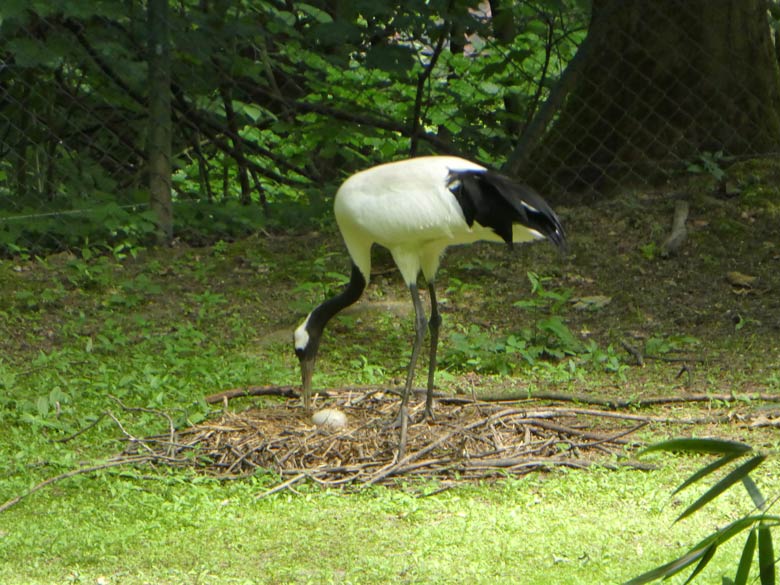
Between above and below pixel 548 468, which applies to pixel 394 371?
below

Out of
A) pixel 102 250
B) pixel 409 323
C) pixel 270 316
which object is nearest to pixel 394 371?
pixel 409 323

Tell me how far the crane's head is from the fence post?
2.98m

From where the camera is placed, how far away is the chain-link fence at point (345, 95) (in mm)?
8023

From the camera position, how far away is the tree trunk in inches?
324

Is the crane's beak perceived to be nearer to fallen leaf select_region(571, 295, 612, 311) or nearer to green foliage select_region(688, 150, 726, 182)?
fallen leaf select_region(571, 295, 612, 311)

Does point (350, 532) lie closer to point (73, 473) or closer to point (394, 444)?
point (394, 444)

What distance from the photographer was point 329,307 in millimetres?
5512

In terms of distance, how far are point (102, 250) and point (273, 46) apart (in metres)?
2.87

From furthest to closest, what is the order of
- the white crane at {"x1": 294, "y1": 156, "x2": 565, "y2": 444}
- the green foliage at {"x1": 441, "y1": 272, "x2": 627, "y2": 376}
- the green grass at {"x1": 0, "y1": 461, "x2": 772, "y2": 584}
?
the green foliage at {"x1": 441, "y1": 272, "x2": 627, "y2": 376} → the white crane at {"x1": 294, "y1": 156, "x2": 565, "y2": 444} → the green grass at {"x1": 0, "y1": 461, "x2": 772, "y2": 584}

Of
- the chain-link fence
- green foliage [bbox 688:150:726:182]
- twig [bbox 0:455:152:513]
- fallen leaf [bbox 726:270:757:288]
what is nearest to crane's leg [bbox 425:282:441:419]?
twig [bbox 0:455:152:513]

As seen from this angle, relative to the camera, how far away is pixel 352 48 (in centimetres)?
963

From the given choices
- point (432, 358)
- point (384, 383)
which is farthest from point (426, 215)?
point (384, 383)

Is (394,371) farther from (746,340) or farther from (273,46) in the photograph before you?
(273,46)

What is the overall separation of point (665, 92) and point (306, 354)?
4.01 metres
